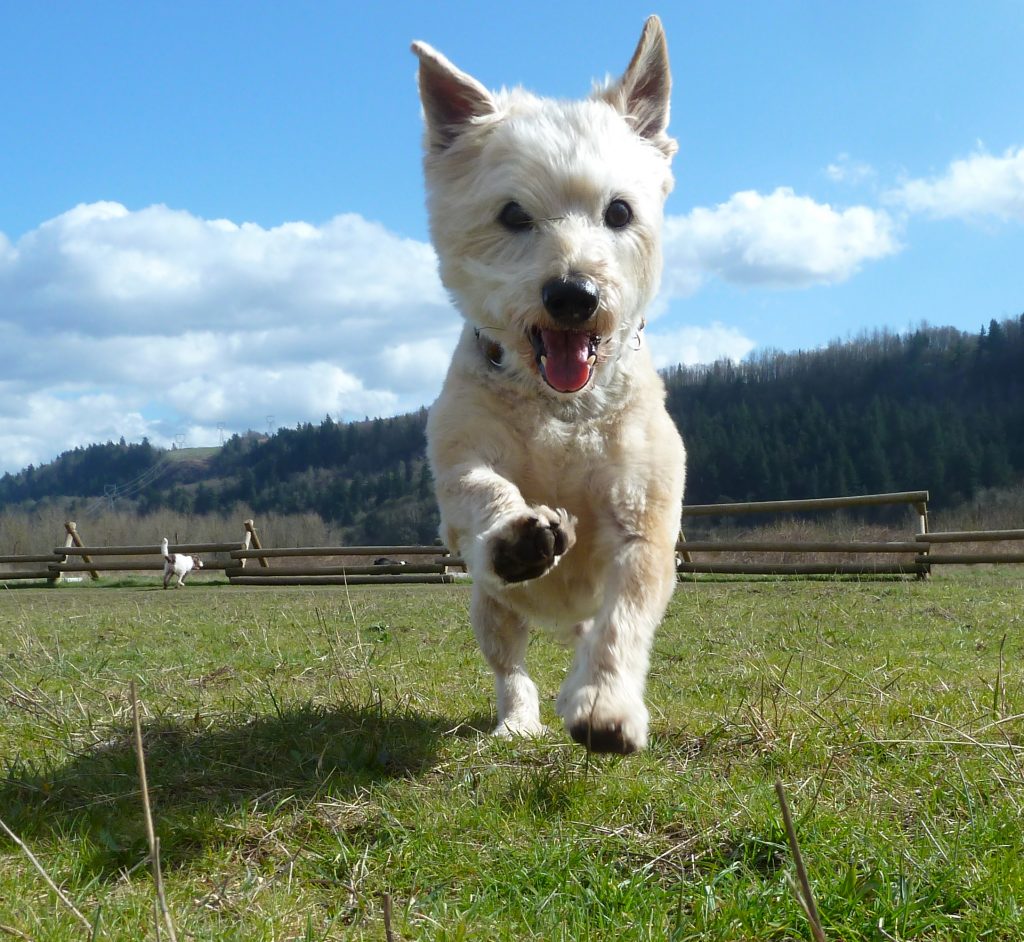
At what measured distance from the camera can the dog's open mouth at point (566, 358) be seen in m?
3.75

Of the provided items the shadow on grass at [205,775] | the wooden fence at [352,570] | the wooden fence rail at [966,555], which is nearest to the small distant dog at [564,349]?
the shadow on grass at [205,775]

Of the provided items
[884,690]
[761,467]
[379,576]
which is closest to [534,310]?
[884,690]

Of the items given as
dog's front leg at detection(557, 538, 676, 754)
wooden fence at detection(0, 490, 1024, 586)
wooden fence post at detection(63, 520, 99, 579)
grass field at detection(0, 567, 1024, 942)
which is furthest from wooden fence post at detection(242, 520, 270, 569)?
dog's front leg at detection(557, 538, 676, 754)

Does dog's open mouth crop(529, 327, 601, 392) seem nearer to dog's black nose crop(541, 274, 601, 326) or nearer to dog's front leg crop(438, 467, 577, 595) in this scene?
dog's black nose crop(541, 274, 601, 326)

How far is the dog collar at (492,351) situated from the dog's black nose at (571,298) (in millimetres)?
465

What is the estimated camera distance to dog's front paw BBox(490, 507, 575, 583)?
3070 millimetres

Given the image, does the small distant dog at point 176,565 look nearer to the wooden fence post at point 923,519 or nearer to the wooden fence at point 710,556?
the wooden fence at point 710,556

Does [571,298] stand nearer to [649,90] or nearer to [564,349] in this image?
[564,349]

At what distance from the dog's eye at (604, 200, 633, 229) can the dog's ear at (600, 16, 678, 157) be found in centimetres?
67

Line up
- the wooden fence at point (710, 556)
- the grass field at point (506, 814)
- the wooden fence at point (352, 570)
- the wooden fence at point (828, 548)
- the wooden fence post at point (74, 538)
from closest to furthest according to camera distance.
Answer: the grass field at point (506, 814) < the wooden fence at point (828, 548) < the wooden fence at point (710, 556) < the wooden fence at point (352, 570) < the wooden fence post at point (74, 538)

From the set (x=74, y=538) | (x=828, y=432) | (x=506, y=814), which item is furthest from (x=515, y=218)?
(x=828, y=432)

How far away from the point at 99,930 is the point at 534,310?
2386 millimetres

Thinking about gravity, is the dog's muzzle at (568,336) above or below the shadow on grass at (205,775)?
above

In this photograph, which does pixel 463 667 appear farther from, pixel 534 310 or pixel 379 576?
pixel 379 576
